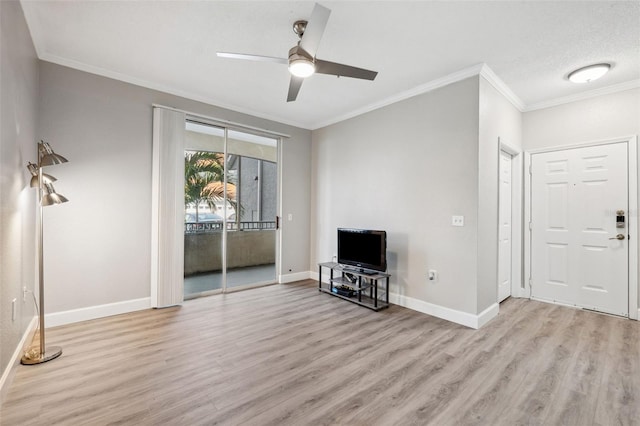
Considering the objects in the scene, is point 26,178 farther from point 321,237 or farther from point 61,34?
point 321,237

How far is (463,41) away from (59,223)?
4.48 m

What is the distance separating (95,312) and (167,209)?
139 centimetres

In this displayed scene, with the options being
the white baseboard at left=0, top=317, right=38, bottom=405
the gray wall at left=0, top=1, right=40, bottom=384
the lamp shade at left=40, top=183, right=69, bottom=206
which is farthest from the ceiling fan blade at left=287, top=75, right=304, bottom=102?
the white baseboard at left=0, top=317, right=38, bottom=405

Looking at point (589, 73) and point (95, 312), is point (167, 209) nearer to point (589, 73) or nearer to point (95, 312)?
point (95, 312)

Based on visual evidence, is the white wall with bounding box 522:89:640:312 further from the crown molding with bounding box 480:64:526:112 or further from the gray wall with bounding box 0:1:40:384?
the gray wall with bounding box 0:1:40:384

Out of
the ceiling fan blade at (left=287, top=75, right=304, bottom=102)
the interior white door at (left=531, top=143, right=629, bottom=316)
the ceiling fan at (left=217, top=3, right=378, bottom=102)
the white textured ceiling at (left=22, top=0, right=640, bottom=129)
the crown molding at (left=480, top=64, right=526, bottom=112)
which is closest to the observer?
the ceiling fan at (left=217, top=3, right=378, bottom=102)

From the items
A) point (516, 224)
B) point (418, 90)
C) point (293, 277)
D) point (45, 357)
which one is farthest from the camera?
point (293, 277)

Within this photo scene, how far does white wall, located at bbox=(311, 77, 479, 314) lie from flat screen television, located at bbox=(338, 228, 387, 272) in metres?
0.27

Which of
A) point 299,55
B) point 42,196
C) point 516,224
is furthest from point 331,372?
point 516,224

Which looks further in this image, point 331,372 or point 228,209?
point 228,209

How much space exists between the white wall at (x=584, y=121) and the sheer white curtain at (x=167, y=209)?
4.92 m

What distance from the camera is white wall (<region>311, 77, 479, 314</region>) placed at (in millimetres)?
3225

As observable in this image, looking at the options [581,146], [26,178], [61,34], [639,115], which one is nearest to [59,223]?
[26,178]

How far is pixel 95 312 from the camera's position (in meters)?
3.26
